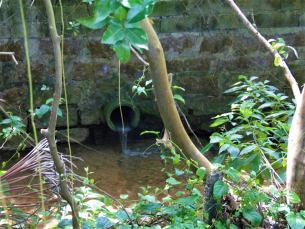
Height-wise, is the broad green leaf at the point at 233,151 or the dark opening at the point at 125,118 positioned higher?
the broad green leaf at the point at 233,151

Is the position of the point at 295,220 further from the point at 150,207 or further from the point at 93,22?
the point at 93,22

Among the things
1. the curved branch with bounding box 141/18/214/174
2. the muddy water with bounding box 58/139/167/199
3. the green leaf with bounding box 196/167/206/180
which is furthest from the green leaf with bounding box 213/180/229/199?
the muddy water with bounding box 58/139/167/199

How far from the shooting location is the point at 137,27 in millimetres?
808

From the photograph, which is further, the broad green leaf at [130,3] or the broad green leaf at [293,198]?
the broad green leaf at [293,198]

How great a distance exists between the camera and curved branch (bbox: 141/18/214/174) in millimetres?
1361

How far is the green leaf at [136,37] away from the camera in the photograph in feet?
2.62

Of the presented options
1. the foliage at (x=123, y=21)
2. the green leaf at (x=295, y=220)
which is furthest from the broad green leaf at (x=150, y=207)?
the foliage at (x=123, y=21)

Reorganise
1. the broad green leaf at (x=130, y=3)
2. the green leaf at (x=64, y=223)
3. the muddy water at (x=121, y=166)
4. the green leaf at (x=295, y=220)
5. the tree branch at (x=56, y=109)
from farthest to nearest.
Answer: the muddy water at (x=121, y=166) → the green leaf at (x=64, y=223) → the green leaf at (x=295, y=220) → the tree branch at (x=56, y=109) → the broad green leaf at (x=130, y=3)

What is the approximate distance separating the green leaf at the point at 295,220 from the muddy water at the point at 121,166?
57.3 inches

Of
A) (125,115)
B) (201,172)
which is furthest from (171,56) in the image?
(201,172)

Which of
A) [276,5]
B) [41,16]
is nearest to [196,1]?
[276,5]

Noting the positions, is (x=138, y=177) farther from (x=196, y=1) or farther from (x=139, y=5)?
(x=139, y=5)

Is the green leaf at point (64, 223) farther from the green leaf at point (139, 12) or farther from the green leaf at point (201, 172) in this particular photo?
the green leaf at point (139, 12)

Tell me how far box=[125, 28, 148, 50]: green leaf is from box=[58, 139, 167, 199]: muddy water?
204cm
